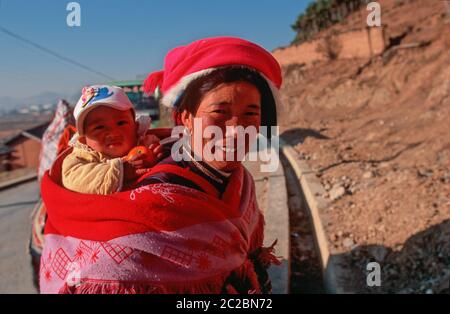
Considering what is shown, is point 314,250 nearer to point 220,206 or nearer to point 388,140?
point 220,206

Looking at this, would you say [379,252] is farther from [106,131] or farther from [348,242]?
[106,131]

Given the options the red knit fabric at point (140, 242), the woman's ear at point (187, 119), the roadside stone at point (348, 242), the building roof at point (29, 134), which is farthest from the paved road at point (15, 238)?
the building roof at point (29, 134)

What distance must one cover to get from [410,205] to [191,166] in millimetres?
3760

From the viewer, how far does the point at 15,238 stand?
657cm

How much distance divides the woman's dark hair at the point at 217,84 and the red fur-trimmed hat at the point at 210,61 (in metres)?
0.02

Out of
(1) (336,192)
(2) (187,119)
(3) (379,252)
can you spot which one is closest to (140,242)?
(2) (187,119)

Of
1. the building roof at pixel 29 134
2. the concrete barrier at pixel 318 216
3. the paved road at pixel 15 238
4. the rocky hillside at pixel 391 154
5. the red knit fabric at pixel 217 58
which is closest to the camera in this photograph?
the red knit fabric at pixel 217 58

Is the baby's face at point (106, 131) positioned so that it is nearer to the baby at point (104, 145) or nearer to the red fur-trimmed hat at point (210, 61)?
the baby at point (104, 145)

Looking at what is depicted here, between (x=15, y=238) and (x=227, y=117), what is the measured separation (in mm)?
6410

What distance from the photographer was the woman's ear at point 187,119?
1.33 m

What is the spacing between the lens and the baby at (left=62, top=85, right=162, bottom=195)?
131 cm
